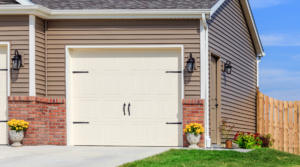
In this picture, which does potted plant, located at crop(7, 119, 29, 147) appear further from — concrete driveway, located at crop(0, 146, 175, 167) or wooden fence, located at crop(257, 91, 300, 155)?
wooden fence, located at crop(257, 91, 300, 155)

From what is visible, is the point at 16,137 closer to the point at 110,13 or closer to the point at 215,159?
the point at 110,13

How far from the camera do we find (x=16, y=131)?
9.51m

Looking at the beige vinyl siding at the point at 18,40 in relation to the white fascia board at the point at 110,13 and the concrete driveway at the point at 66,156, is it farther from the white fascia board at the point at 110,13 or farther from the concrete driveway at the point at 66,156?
the concrete driveway at the point at 66,156

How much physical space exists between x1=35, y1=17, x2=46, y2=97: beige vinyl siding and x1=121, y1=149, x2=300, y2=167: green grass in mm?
3519

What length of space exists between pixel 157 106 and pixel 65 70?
2371mm

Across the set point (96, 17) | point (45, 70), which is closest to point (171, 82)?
point (96, 17)

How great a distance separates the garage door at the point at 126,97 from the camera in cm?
1016

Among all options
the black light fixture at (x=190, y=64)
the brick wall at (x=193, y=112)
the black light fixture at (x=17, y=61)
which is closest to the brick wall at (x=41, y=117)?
the black light fixture at (x=17, y=61)

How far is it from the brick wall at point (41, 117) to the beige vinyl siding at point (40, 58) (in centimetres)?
27

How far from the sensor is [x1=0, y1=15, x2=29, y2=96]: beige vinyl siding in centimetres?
977

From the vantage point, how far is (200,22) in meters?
9.98

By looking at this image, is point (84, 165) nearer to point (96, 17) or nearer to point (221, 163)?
point (221, 163)

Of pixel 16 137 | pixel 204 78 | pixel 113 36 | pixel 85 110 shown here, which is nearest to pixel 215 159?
pixel 204 78

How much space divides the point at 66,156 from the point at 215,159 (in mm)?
2787
